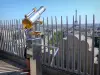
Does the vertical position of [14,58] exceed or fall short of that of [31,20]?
it falls short

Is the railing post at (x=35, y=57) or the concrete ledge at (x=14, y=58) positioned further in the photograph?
the concrete ledge at (x=14, y=58)

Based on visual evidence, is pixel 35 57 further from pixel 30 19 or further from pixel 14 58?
pixel 14 58

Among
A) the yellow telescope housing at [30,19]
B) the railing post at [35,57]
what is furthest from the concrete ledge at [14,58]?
the yellow telescope housing at [30,19]

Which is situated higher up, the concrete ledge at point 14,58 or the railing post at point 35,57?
the railing post at point 35,57

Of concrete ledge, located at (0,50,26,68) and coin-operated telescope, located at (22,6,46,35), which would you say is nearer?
coin-operated telescope, located at (22,6,46,35)

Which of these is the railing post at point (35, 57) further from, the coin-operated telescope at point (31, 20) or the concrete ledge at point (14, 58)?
the concrete ledge at point (14, 58)

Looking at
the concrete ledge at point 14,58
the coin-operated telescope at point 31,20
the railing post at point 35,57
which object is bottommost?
the concrete ledge at point 14,58

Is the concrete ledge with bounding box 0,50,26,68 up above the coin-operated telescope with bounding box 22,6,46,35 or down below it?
below

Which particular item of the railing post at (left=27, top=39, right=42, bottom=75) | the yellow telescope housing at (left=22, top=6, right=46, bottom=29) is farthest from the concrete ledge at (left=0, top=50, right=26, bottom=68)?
the yellow telescope housing at (left=22, top=6, right=46, bottom=29)

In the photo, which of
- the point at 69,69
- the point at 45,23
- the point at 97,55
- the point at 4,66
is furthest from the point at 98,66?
the point at 4,66

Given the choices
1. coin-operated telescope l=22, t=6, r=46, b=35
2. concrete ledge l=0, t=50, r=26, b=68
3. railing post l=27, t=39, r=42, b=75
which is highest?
coin-operated telescope l=22, t=6, r=46, b=35

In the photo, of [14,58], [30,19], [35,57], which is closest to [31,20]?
[30,19]

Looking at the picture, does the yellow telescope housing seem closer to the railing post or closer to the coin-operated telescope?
the coin-operated telescope

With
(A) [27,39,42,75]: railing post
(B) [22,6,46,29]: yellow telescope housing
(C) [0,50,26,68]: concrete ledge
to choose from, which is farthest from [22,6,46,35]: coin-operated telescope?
(C) [0,50,26,68]: concrete ledge
